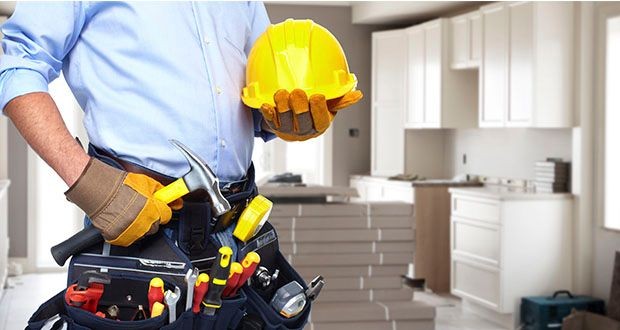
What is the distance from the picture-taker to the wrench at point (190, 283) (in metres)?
1.34

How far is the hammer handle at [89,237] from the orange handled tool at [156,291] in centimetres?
10

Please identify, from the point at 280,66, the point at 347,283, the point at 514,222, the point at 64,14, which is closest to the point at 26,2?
the point at 64,14

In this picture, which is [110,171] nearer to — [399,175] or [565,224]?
[565,224]

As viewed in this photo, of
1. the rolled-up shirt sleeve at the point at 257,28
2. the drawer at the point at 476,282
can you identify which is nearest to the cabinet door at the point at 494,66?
the drawer at the point at 476,282

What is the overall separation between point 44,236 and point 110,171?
8.23 m

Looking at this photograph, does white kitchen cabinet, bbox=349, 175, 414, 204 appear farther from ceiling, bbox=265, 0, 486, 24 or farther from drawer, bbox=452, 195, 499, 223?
ceiling, bbox=265, 0, 486, 24

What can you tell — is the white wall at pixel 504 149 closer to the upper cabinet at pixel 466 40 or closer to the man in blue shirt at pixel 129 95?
the upper cabinet at pixel 466 40

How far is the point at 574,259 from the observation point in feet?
20.5

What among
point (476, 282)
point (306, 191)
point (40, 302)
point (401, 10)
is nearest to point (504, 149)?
point (476, 282)

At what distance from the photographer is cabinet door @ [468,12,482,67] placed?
728 cm

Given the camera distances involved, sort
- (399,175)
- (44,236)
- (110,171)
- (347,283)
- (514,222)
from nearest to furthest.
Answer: (110,171)
(347,283)
(514,222)
(399,175)
(44,236)

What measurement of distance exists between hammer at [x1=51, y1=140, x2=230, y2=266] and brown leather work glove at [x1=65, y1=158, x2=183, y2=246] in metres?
0.05

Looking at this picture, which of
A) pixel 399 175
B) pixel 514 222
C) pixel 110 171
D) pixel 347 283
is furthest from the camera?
pixel 399 175

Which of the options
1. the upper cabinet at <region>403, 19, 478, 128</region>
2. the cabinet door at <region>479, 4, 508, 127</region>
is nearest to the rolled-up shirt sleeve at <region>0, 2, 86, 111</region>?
the cabinet door at <region>479, 4, 508, 127</region>
